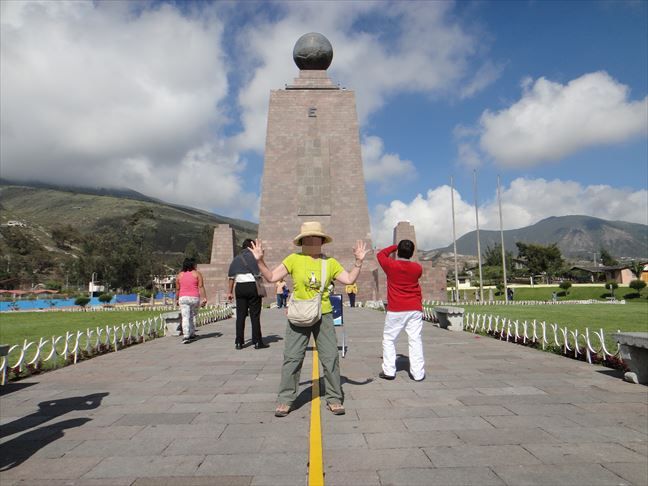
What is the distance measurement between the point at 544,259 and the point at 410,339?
3339 inches

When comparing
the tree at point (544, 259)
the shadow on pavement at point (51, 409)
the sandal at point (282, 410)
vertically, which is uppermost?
the tree at point (544, 259)

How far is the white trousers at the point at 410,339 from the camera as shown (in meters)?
6.11

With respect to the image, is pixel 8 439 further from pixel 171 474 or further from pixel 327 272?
pixel 327 272

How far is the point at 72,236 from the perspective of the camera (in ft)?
424

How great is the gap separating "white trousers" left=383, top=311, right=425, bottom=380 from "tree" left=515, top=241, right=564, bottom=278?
84.0 m

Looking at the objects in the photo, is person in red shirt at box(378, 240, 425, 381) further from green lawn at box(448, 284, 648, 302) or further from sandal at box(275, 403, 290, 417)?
green lawn at box(448, 284, 648, 302)

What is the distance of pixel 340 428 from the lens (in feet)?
13.5

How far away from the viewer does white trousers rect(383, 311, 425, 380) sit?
20.1ft

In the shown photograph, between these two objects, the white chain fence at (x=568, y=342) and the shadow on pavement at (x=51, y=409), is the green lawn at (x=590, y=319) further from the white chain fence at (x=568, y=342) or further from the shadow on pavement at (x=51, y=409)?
the shadow on pavement at (x=51, y=409)

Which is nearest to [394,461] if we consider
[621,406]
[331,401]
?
[331,401]

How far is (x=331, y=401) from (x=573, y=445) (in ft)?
6.94

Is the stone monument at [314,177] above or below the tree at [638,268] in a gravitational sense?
above

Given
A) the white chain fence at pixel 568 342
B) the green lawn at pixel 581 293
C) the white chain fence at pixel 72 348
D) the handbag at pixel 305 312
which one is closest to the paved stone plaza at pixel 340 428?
the white chain fence at pixel 72 348

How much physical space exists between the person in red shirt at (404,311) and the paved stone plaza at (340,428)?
25 cm
